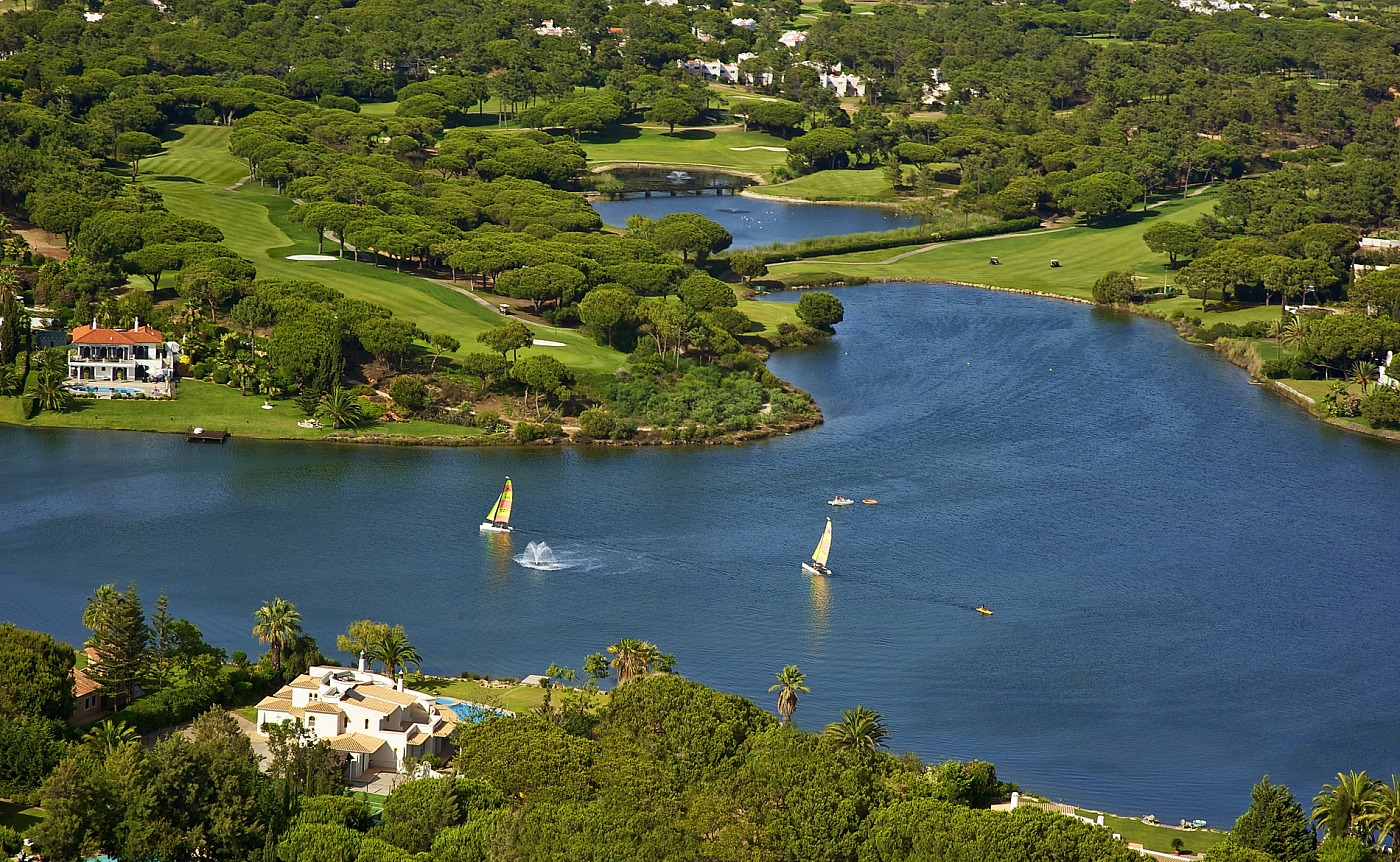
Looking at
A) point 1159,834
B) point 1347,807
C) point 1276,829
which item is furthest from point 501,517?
point 1347,807

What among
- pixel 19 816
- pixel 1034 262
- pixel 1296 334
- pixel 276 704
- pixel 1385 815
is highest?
pixel 1296 334

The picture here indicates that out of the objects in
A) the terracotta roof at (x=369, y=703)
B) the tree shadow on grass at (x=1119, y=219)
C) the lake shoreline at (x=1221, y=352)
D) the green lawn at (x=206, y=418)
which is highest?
the tree shadow on grass at (x=1119, y=219)

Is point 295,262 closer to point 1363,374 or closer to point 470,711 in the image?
point 470,711

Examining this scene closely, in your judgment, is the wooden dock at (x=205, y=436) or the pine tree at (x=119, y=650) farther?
the wooden dock at (x=205, y=436)

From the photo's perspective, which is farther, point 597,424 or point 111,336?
point 111,336

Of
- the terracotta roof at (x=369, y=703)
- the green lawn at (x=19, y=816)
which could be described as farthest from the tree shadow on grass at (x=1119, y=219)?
the green lawn at (x=19, y=816)

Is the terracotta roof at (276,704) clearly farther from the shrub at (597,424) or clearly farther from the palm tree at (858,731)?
the shrub at (597,424)

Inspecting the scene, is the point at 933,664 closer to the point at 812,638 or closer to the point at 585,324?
the point at 812,638
